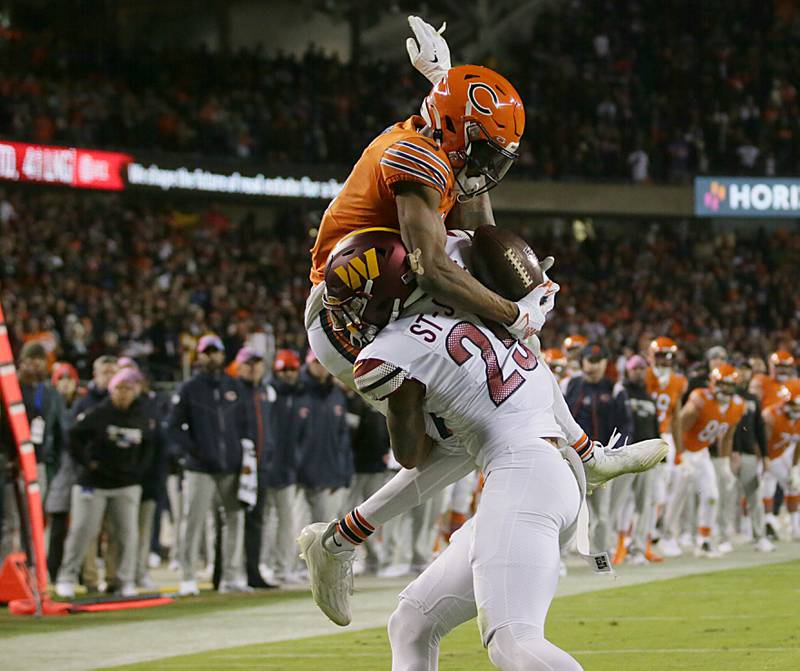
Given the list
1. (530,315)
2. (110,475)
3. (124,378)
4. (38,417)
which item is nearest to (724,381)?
(124,378)

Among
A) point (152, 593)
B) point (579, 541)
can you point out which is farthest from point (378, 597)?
point (579, 541)

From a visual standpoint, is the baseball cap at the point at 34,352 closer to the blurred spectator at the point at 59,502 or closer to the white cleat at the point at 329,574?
the blurred spectator at the point at 59,502

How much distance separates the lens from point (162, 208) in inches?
1160

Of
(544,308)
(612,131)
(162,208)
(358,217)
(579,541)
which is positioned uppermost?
(612,131)

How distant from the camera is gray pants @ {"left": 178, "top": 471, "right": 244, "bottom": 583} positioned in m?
11.7

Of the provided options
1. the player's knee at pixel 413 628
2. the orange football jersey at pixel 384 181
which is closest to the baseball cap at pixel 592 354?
the orange football jersey at pixel 384 181

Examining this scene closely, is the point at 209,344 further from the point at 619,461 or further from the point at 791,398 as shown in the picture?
the point at 791,398

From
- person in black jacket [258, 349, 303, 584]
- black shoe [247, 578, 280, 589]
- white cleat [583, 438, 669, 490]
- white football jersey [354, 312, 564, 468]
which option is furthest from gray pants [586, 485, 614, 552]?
white football jersey [354, 312, 564, 468]

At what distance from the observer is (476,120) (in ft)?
14.4

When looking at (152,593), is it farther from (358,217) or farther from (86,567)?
(358,217)

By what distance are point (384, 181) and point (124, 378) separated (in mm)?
7852

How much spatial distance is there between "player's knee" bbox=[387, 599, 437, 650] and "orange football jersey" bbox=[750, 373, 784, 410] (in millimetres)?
13869

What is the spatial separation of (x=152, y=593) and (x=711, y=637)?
16.3ft

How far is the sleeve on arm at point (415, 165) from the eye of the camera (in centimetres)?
417
